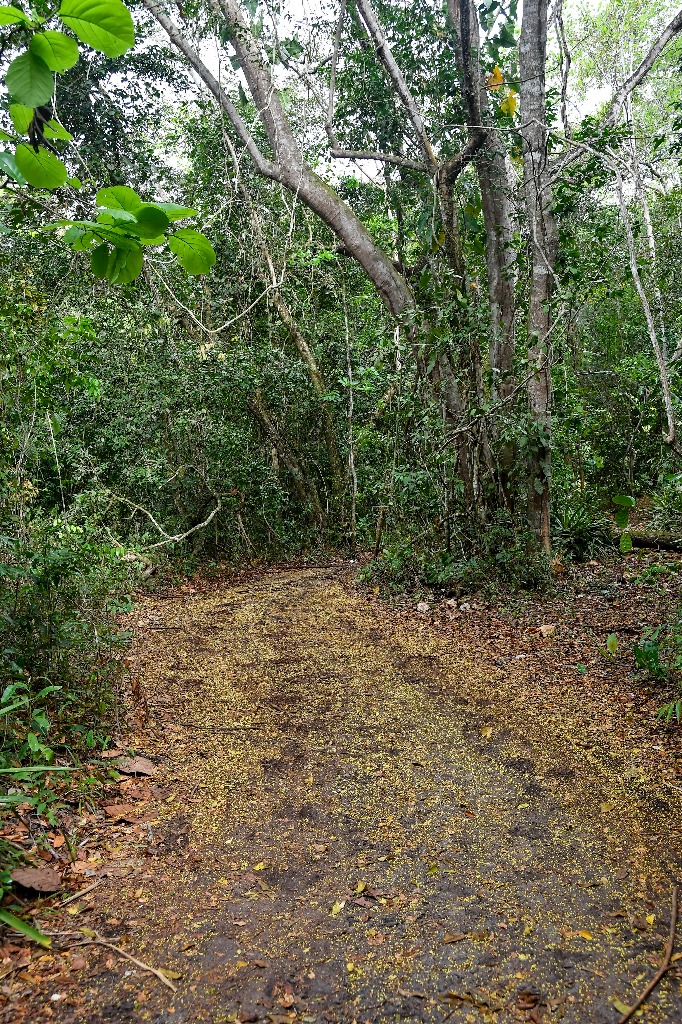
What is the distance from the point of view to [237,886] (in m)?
2.19

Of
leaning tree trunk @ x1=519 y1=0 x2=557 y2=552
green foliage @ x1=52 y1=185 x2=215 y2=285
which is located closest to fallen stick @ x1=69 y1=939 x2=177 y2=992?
green foliage @ x1=52 y1=185 x2=215 y2=285

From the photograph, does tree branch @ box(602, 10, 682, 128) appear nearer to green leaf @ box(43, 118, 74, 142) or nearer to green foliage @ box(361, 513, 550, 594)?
green foliage @ box(361, 513, 550, 594)

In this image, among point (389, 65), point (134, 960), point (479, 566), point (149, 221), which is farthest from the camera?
point (389, 65)

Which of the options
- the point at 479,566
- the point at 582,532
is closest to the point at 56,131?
the point at 479,566

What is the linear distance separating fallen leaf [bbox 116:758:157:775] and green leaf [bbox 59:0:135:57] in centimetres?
264

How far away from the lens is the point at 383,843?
7.88ft

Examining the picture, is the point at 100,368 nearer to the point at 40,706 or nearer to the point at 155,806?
the point at 40,706

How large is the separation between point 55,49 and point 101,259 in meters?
0.24

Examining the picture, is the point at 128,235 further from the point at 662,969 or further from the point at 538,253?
the point at 538,253

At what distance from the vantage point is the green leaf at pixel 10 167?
0.90m

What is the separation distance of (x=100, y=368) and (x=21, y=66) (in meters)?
6.41

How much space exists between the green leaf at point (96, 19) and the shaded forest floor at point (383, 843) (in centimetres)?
188

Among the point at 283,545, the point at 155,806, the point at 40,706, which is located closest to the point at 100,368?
the point at 283,545

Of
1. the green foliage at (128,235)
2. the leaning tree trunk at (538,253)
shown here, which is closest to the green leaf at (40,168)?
the green foliage at (128,235)
